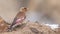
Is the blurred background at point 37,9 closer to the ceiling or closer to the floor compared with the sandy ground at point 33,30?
closer to the ceiling

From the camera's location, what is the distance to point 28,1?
4.29 feet

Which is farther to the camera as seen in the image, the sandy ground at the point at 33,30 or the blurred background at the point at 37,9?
the blurred background at the point at 37,9

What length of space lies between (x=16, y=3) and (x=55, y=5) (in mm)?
403

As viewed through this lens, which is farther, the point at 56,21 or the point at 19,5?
the point at 56,21

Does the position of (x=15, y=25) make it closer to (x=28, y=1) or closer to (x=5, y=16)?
(x=5, y=16)

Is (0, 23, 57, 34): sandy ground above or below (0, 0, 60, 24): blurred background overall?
below

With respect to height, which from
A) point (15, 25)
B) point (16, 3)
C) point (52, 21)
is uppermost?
point (16, 3)

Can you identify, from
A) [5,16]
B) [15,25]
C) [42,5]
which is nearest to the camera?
[15,25]

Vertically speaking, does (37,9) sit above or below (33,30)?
above

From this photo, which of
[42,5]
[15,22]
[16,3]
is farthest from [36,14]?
[15,22]

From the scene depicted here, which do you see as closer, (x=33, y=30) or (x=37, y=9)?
(x=33, y=30)

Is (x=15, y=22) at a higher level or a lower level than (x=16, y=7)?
lower

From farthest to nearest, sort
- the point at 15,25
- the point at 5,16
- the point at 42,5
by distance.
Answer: the point at 42,5
the point at 5,16
the point at 15,25

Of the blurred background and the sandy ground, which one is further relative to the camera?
the blurred background
